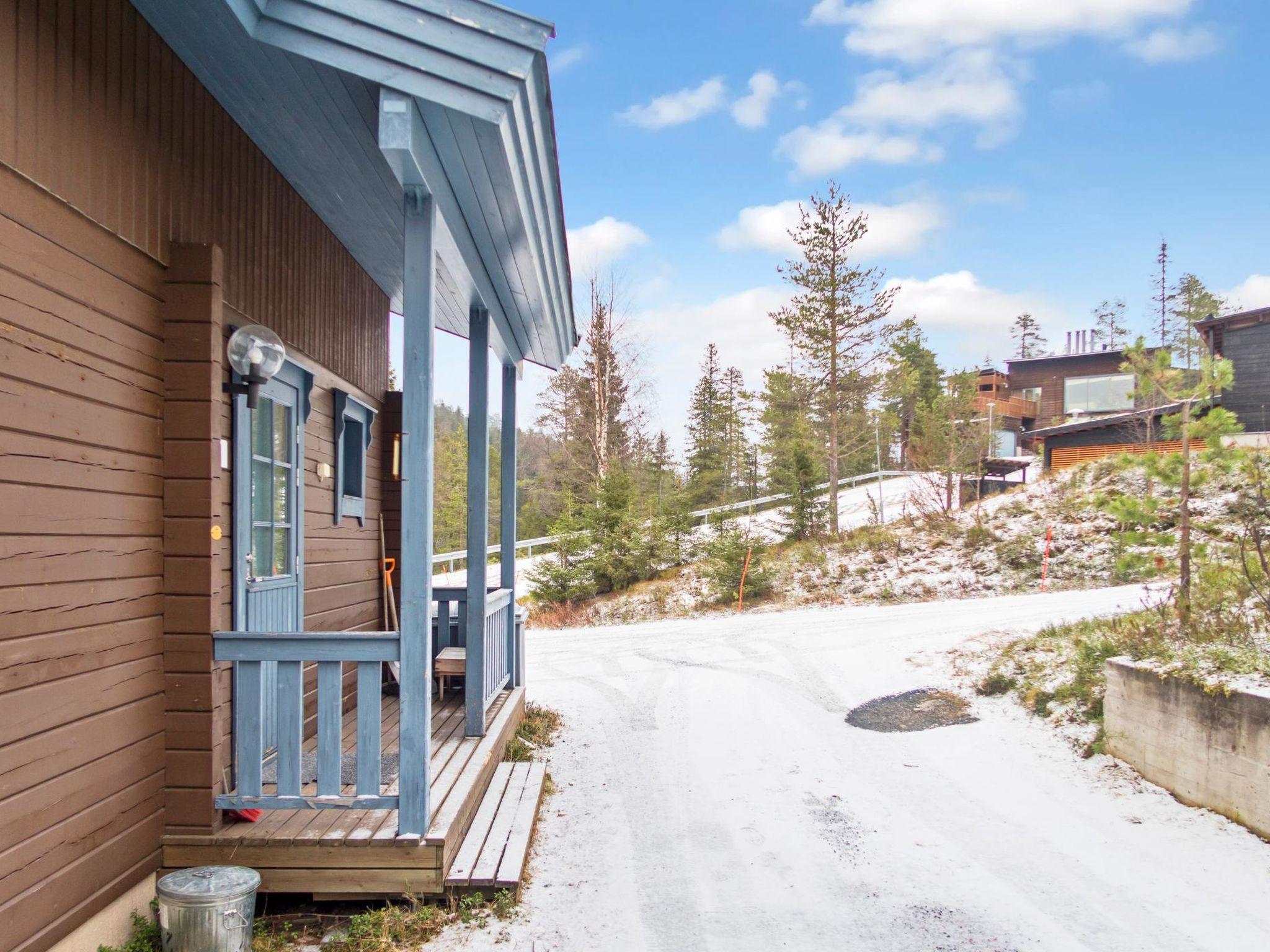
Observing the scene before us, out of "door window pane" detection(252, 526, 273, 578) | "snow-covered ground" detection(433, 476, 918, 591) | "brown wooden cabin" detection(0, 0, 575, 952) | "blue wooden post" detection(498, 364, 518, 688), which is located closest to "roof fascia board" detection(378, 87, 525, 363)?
"brown wooden cabin" detection(0, 0, 575, 952)

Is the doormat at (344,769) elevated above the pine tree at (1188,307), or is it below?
below

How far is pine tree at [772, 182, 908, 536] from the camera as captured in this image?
2059 cm

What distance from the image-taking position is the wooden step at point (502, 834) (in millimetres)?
3443

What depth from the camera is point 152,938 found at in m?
3.01

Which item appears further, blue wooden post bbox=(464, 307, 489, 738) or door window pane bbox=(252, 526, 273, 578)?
blue wooden post bbox=(464, 307, 489, 738)

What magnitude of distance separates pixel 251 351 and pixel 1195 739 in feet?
17.5

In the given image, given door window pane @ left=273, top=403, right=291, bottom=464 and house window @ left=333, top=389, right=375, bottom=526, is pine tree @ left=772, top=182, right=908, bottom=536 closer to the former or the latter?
house window @ left=333, top=389, right=375, bottom=526

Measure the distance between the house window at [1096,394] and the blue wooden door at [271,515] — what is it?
31917 millimetres

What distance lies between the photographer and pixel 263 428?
14.4ft

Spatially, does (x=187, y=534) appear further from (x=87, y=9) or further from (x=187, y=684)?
(x=87, y=9)

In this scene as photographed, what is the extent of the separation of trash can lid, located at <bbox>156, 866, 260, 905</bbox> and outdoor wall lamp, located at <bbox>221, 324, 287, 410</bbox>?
1.83 meters

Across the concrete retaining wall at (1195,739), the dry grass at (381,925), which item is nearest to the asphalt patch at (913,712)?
the concrete retaining wall at (1195,739)

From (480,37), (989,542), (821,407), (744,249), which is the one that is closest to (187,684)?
(480,37)

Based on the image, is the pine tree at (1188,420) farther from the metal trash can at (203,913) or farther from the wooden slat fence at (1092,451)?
the wooden slat fence at (1092,451)
